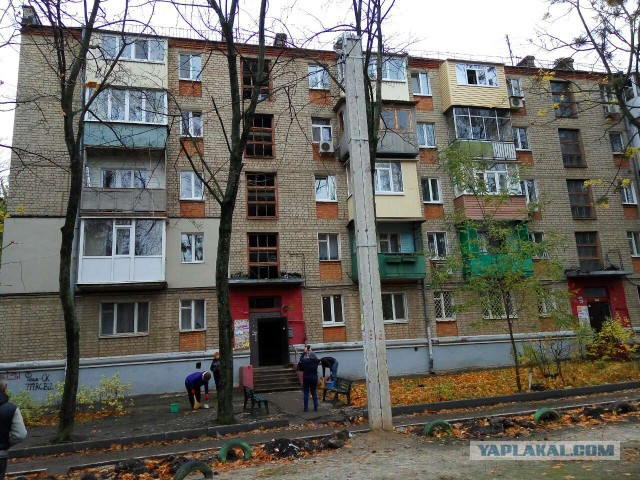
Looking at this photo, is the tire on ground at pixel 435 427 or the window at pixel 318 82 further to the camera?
the window at pixel 318 82

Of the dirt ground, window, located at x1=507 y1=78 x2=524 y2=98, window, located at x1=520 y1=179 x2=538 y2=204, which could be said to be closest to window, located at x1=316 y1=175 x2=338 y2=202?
window, located at x1=520 y1=179 x2=538 y2=204

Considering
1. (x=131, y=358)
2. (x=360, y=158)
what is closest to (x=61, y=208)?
(x=131, y=358)

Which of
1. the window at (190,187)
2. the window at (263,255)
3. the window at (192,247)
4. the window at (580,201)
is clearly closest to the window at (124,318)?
the window at (192,247)

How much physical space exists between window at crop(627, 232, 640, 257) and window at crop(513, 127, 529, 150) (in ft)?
23.5

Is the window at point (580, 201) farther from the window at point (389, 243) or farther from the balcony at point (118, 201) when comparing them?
the balcony at point (118, 201)

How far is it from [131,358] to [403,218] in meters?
12.6

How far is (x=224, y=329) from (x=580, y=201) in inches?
826

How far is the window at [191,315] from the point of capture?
19375 mm

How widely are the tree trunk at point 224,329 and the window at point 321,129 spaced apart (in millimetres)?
11231

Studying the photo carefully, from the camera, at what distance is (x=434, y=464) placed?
7.23 metres

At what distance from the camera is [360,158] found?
1036 centimetres

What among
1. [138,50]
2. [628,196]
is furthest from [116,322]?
[628,196]

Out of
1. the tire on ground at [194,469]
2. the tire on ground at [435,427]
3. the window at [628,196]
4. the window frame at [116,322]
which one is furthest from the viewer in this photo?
the window at [628,196]

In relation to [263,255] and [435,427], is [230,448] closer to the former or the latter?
[435,427]
